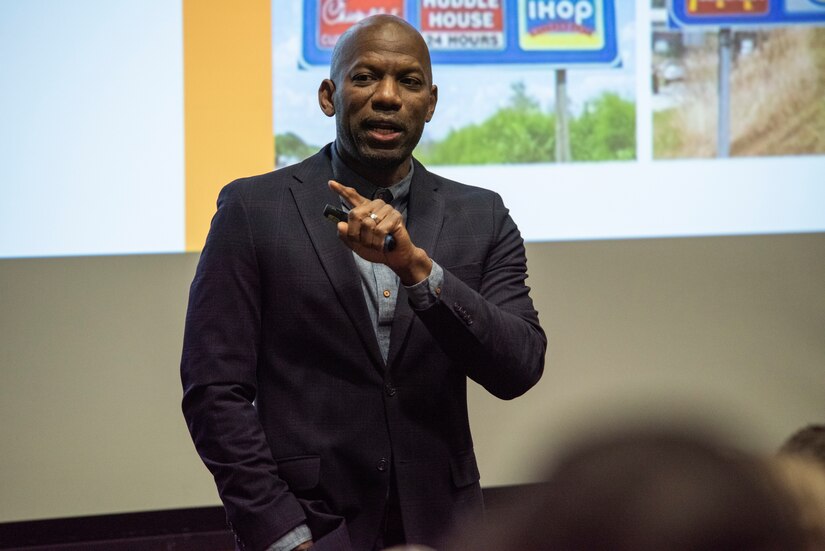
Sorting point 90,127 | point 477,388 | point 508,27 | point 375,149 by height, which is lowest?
point 477,388

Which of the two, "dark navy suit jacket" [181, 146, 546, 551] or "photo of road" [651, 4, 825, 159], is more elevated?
"photo of road" [651, 4, 825, 159]

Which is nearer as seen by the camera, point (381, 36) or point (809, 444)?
point (809, 444)

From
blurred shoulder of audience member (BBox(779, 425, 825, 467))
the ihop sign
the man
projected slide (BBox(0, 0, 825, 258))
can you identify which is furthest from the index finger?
the ihop sign

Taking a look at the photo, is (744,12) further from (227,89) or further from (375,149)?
(375,149)

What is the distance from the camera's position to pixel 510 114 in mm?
3443

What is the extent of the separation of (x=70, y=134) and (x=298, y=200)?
1.91 m

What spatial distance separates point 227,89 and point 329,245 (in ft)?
6.23

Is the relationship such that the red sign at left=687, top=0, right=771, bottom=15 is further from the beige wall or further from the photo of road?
the beige wall

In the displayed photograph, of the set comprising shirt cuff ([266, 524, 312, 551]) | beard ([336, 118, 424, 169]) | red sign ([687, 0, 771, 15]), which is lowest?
shirt cuff ([266, 524, 312, 551])

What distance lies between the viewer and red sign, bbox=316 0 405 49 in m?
3.34

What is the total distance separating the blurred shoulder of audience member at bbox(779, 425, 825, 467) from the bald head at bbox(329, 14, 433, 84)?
Answer: 1.15m

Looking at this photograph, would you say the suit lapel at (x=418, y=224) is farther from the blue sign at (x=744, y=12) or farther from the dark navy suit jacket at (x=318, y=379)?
the blue sign at (x=744, y=12)

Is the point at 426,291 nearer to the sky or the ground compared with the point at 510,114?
nearer to the ground

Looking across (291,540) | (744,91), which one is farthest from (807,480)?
(744,91)
